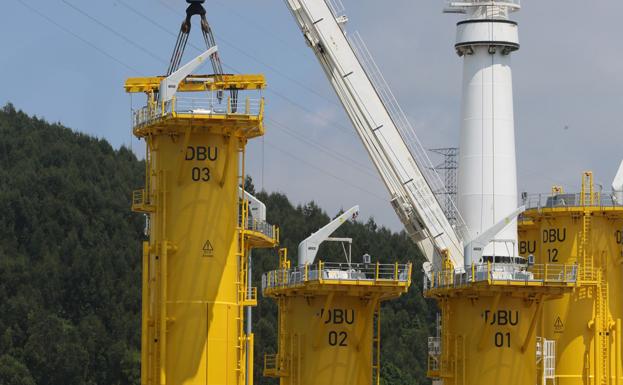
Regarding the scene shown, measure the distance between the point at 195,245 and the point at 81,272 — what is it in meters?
89.7

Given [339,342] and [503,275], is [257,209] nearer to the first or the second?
[339,342]

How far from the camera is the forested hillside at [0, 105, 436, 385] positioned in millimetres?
149500

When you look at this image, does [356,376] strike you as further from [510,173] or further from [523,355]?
[510,173]

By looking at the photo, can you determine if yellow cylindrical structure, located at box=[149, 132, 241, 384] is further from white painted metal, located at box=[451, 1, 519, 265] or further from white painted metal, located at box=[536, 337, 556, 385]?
white painted metal, located at box=[451, 1, 519, 265]

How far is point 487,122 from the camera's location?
94.5 meters

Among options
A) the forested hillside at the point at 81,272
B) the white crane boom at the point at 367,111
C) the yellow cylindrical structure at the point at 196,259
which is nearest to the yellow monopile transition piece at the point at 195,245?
the yellow cylindrical structure at the point at 196,259

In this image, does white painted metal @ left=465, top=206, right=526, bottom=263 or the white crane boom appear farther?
the white crane boom

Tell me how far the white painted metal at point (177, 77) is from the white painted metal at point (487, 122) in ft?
73.1

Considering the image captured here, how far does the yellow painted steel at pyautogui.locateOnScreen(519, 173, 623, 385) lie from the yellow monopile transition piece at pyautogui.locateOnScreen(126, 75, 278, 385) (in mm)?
27111

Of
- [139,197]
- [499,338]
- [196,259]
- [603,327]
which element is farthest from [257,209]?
[603,327]

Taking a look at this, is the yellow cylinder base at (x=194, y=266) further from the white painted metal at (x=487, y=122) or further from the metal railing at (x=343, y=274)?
the white painted metal at (x=487, y=122)

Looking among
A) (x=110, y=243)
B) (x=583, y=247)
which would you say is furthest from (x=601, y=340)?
(x=110, y=243)

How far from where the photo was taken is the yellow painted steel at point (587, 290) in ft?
323

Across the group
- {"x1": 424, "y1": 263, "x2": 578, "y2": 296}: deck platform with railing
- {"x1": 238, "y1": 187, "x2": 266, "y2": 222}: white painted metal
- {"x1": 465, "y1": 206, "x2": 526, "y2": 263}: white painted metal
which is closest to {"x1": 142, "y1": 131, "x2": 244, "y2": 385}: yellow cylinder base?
{"x1": 424, "y1": 263, "x2": 578, "y2": 296}: deck platform with railing
